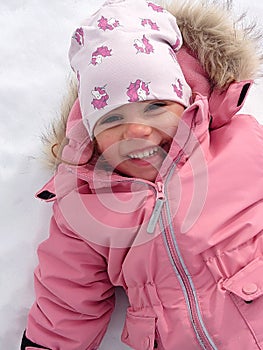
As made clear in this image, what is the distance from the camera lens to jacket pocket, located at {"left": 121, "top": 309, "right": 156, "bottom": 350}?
4.00 feet

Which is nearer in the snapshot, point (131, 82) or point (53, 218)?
point (131, 82)

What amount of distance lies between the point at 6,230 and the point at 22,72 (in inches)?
13.8

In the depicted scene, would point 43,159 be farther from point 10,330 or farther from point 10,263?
point 10,330

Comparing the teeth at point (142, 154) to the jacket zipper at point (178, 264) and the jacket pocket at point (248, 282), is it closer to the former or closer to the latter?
the jacket zipper at point (178, 264)

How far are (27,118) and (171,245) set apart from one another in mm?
482

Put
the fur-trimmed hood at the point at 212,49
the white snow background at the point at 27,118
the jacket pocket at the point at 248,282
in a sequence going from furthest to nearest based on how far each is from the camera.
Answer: the white snow background at the point at 27,118 → the fur-trimmed hood at the point at 212,49 → the jacket pocket at the point at 248,282

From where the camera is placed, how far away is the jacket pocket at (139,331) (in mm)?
1219

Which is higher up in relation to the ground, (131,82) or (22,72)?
(131,82)

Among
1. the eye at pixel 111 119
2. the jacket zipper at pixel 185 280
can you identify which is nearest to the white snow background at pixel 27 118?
the jacket zipper at pixel 185 280

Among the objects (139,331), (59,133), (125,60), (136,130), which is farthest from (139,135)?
Result: (139,331)

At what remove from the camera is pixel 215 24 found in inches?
50.1

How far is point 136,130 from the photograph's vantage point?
1157mm

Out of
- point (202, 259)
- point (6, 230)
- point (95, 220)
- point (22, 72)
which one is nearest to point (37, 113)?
point (22, 72)

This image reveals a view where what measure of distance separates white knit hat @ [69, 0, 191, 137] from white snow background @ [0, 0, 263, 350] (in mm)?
282
